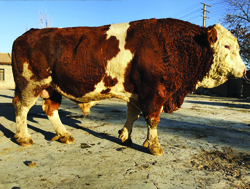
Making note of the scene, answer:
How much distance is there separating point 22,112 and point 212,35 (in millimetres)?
2933

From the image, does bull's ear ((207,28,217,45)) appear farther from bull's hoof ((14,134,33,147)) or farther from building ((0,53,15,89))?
building ((0,53,15,89))

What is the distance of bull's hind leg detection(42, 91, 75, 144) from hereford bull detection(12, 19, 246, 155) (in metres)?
0.50

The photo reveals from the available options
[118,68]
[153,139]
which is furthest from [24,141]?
[153,139]

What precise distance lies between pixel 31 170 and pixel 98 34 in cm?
190

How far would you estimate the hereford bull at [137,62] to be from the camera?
8.36ft

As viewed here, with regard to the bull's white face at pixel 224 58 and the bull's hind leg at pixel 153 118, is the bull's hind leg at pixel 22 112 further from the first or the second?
the bull's white face at pixel 224 58

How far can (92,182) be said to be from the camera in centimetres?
194

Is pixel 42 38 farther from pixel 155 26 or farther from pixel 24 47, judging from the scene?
pixel 155 26

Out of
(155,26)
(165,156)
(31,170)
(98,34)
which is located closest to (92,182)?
(31,170)

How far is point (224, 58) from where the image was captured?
2590mm

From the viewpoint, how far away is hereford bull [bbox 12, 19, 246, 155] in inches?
100

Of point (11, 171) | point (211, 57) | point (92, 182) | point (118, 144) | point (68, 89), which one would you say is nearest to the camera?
point (92, 182)

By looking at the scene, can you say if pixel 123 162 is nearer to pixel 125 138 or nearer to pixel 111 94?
pixel 125 138

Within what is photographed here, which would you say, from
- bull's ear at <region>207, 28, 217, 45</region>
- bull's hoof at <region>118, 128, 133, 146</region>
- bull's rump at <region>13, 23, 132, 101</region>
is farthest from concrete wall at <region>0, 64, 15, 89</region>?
bull's ear at <region>207, 28, 217, 45</region>
